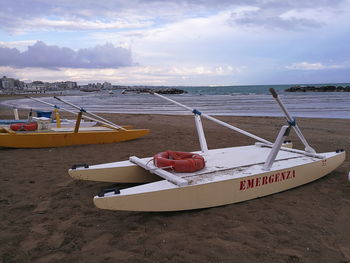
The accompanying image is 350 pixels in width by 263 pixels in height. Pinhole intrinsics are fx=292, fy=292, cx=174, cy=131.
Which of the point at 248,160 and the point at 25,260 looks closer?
the point at 25,260

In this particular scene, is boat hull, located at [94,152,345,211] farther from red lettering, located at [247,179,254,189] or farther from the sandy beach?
the sandy beach

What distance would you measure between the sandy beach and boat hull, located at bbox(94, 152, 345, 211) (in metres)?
0.13

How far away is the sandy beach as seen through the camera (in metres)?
2.83

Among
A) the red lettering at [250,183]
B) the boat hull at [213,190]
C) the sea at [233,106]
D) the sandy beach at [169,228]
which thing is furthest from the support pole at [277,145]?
the sea at [233,106]

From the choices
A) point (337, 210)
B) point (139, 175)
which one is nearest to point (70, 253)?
point (139, 175)

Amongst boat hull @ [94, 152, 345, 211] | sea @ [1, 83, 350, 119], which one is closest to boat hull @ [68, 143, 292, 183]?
boat hull @ [94, 152, 345, 211]

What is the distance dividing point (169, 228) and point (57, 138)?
522 centimetres

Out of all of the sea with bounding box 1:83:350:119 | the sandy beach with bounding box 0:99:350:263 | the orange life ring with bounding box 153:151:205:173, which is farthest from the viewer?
the sea with bounding box 1:83:350:119

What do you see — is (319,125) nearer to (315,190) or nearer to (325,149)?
(325,149)

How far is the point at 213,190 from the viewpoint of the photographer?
3662mm

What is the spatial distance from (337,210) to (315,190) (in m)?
0.71

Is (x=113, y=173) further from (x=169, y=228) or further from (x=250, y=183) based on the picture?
(x=250, y=183)

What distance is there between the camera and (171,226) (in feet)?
11.0

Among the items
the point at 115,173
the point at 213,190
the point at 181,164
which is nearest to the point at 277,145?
the point at 213,190
